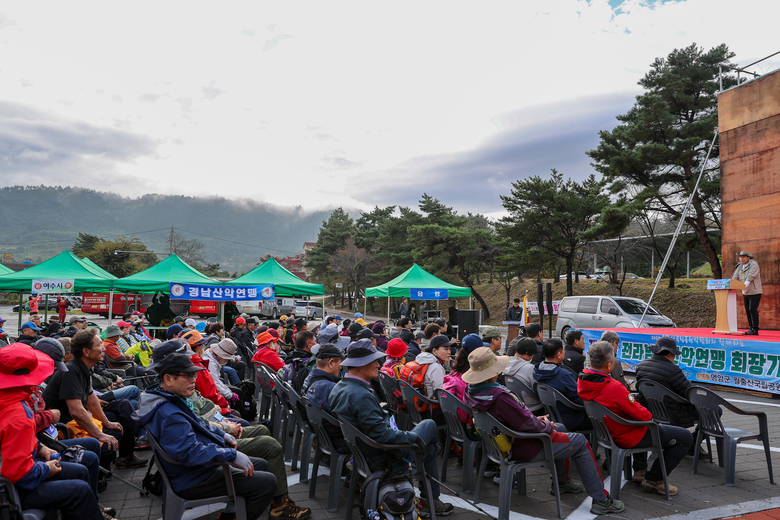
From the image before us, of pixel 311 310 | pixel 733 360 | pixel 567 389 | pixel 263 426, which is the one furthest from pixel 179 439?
pixel 311 310

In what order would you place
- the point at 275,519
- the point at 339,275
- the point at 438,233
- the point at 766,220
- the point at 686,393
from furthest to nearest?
the point at 339,275 → the point at 438,233 → the point at 766,220 → the point at 686,393 → the point at 275,519

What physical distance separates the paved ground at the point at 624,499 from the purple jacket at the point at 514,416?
0.55m

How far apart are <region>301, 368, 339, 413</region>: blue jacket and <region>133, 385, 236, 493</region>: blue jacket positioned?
112cm

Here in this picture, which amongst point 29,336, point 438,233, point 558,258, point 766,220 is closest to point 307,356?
point 29,336

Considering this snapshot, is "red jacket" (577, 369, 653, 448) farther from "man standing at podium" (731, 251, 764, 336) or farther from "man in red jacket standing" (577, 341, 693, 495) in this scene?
"man standing at podium" (731, 251, 764, 336)

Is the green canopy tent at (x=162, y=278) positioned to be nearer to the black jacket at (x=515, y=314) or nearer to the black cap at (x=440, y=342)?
the black jacket at (x=515, y=314)

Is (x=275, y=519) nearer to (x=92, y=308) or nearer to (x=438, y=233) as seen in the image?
(x=438, y=233)

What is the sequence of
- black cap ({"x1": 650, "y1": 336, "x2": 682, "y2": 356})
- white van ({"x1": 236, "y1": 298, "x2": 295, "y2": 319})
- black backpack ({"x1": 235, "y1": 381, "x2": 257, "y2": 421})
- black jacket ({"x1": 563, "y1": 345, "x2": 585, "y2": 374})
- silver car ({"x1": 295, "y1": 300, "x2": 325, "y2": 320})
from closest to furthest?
black cap ({"x1": 650, "y1": 336, "x2": 682, "y2": 356}), black jacket ({"x1": 563, "y1": 345, "x2": 585, "y2": 374}), black backpack ({"x1": 235, "y1": 381, "x2": 257, "y2": 421}), white van ({"x1": 236, "y1": 298, "x2": 295, "y2": 319}), silver car ({"x1": 295, "y1": 300, "x2": 325, "y2": 320})

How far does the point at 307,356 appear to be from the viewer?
19.6 feet

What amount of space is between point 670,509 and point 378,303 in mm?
38726

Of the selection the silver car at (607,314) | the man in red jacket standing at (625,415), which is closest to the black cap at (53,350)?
the man in red jacket standing at (625,415)

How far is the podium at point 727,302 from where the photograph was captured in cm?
965

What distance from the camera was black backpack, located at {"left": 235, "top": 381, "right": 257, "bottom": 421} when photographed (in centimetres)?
671

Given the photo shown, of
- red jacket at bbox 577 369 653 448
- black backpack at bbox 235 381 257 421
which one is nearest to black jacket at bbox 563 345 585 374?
red jacket at bbox 577 369 653 448
